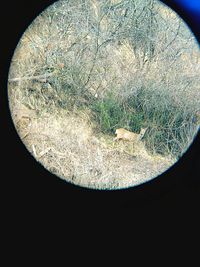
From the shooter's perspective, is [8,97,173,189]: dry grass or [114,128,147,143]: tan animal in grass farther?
[114,128,147,143]: tan animal in grass

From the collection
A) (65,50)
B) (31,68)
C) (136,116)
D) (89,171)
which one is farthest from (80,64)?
(89,171)

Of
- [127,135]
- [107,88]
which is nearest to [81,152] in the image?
[127,135]

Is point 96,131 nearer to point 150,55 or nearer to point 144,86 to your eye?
point 144,86

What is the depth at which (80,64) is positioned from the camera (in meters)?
2.90

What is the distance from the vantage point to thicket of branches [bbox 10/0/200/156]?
2.84 m

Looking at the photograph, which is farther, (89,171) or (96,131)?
(96,131)

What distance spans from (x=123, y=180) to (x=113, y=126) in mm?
438

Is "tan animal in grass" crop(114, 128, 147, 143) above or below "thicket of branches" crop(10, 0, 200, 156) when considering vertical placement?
below

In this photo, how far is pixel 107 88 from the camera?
296 cm

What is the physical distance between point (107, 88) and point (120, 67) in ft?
0.61

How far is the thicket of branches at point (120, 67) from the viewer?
9.32 ft

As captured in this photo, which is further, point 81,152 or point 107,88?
point 107,88

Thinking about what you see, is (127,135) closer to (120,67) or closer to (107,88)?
(107,88)

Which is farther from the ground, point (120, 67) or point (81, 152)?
point (120, 67)
